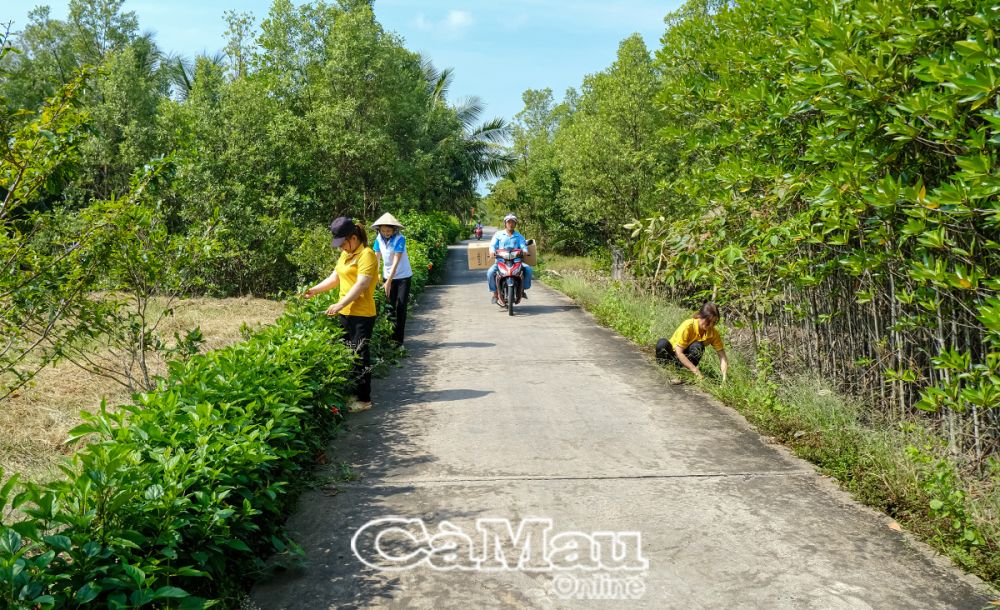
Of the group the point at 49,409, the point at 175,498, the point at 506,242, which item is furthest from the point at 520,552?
the point at 506,242

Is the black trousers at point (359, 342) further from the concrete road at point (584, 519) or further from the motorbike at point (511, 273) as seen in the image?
the motorbike at point (511, 273)

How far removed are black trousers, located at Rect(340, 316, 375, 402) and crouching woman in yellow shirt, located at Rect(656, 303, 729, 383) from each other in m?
3.47

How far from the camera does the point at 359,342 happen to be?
297 inches

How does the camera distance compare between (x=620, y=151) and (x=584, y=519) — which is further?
(x=620, y=151)

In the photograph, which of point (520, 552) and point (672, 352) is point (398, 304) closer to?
point (672, 352)

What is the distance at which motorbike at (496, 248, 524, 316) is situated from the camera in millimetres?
13914

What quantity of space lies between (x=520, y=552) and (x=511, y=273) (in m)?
9.83

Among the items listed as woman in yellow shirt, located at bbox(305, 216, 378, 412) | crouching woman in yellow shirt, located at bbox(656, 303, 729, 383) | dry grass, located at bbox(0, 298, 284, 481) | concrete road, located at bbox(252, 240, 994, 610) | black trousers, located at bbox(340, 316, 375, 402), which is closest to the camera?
concrete road, located at bbox(252, 240, 994, 610)

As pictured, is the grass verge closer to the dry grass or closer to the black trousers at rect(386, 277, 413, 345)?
the black trousers at rect(386, 277, 413, 345)

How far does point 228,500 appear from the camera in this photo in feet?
12.6

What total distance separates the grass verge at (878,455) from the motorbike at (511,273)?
5.60 meters

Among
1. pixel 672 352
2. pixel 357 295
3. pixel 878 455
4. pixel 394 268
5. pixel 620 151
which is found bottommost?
pixel 878 455

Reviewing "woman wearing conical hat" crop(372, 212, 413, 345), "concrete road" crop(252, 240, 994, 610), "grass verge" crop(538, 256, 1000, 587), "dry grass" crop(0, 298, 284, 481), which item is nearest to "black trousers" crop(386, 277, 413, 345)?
"woman wearing conical hat" crop(372, 212, 413, 345)

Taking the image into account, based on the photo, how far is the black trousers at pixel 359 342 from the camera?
24.8 ft
